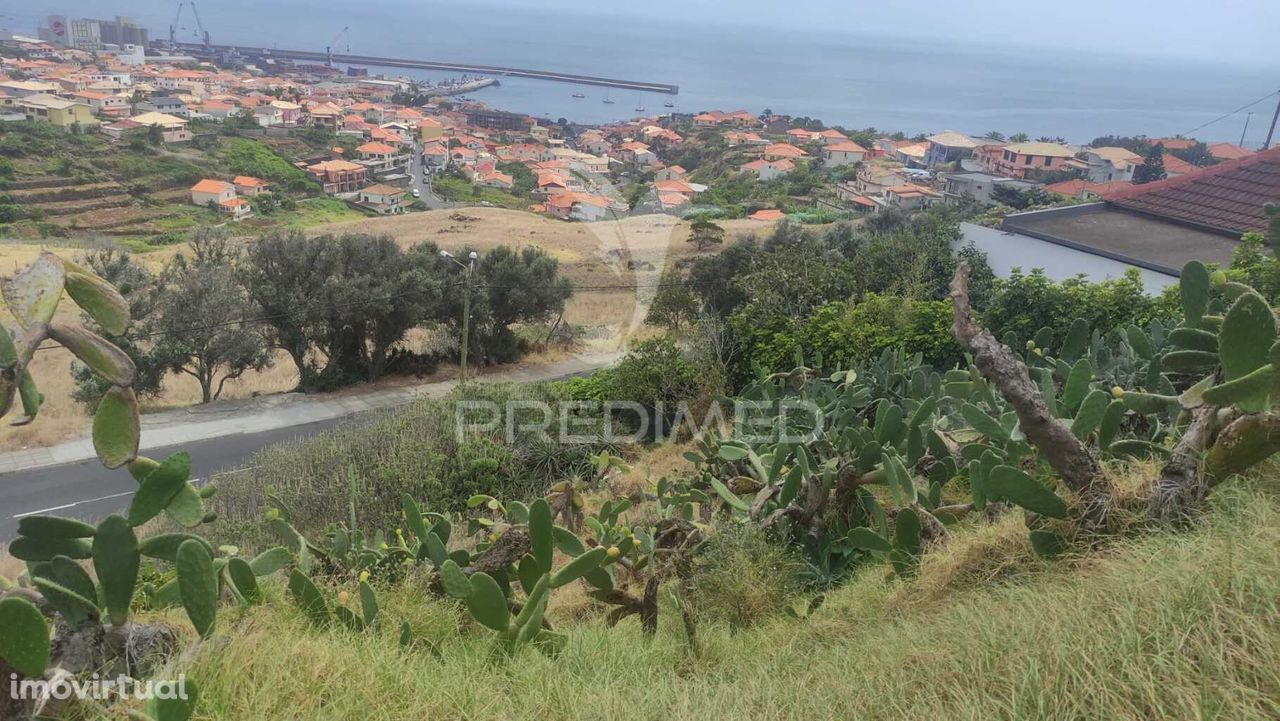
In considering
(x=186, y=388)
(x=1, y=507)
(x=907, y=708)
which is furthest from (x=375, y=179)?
(x=907, y=708)

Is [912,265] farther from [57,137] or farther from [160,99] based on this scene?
[160,99]

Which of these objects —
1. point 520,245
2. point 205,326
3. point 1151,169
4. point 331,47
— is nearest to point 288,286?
point 205,326

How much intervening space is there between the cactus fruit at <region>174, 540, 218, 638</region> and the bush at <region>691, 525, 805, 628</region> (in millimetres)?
1690

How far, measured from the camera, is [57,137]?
41.6 metres

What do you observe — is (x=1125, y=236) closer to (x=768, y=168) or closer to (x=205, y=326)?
(x=205, y=326)

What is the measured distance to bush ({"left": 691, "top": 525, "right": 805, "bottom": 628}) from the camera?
301cm

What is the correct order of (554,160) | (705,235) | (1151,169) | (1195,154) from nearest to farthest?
(705,235) < (1151,169) < (1195,154) < (554,160)

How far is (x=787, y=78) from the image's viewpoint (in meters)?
109

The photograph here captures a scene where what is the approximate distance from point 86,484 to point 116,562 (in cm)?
944

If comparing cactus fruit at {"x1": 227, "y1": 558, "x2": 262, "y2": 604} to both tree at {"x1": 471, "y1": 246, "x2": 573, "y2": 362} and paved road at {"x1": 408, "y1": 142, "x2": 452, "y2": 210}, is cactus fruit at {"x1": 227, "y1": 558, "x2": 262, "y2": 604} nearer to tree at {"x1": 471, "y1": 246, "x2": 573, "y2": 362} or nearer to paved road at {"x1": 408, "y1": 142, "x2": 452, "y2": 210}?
tree at {"x1": 471, "y1": 246, "x2": 573, "y2": 362}

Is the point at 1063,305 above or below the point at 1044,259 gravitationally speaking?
below

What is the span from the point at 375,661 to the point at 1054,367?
3.55 meters

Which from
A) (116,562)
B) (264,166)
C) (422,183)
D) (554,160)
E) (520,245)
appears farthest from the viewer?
(422,183)

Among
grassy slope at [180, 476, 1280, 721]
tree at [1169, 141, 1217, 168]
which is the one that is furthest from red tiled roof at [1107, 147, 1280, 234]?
Result: tree at [1169, 141, 1217, 168]
